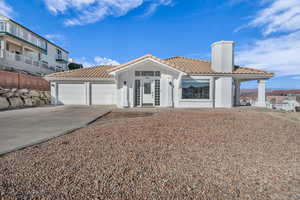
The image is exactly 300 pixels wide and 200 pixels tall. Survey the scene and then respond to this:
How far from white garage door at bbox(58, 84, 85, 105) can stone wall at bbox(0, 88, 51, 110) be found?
3.08m

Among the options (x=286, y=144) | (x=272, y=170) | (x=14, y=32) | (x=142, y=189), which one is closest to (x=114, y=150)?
(x=142, y=189)

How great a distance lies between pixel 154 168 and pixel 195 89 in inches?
404

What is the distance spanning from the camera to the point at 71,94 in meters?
13.3

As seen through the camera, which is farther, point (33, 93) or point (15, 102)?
point (33, 93)

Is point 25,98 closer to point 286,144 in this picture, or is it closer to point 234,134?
point 234,134

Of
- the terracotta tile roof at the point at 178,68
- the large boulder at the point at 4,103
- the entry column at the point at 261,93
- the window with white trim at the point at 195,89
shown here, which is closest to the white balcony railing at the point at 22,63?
the large boulder at the point at 4,103

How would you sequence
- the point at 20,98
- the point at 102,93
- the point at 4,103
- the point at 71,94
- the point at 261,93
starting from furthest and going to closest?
the point at 102,93 → the point at 71,94 → the point at 20,98 → the point at 261,93 → the point at 4,103

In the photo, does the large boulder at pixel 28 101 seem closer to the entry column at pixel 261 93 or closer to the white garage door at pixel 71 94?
the white garage door at pixel 71 94

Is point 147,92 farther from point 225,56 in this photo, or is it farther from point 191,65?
point 225,56

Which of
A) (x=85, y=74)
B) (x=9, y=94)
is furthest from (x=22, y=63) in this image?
(x=85, y=74)

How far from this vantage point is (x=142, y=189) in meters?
2.03

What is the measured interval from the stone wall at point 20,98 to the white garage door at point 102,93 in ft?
19.6

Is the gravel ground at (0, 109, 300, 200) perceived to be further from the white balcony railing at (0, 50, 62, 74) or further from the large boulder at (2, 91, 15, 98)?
the white balcony railing at (0, 50, 62, 74)

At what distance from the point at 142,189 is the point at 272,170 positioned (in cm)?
239
